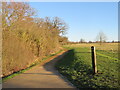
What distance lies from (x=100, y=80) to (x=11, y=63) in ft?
18.3

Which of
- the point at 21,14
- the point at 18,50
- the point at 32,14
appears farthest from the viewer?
the point at 32,14

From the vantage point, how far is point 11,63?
834cm

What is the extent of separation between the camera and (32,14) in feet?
78.4

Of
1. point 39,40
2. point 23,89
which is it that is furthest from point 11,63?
point 39,40

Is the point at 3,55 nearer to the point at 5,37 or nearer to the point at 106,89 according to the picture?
the point at 5,37

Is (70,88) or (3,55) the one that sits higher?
(3,55)

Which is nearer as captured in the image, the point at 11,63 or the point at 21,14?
the point at 11,63

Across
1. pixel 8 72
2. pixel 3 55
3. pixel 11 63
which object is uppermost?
pixel 3 55

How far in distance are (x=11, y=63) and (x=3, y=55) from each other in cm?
109

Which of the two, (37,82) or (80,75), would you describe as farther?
(80,75)

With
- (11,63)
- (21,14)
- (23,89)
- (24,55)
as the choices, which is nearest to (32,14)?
(21,14)

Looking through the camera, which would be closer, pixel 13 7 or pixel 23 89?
pixel 23 89

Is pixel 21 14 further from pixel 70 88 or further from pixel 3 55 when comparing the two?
pixel 70 88

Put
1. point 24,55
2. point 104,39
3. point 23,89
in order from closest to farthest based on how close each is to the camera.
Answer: point 23,89
point 24,55
point 104,39
